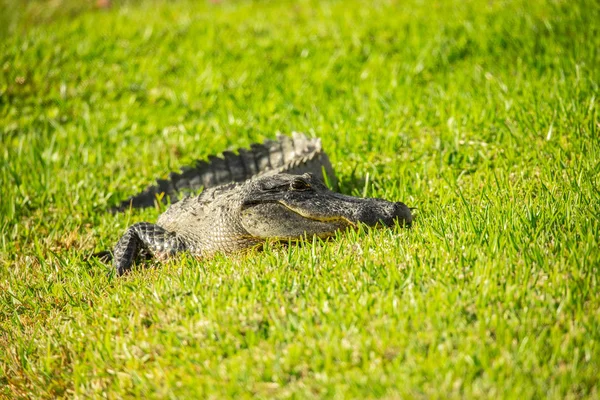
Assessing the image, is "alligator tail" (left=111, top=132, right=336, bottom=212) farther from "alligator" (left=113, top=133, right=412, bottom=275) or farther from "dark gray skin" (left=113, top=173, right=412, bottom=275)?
"dark gray skin" (left=113, top=173, right=412, bottom=275)

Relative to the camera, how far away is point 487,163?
5.16m

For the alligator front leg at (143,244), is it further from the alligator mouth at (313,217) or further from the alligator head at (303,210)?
the alligator mouth at (313,217)

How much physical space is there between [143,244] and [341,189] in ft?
5.78

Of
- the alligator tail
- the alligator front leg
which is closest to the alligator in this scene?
the alligator front leg

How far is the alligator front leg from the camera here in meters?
4.61

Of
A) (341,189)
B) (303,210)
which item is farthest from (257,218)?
(341,189)

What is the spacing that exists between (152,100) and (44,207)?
2404mm

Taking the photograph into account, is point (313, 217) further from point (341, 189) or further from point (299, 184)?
point (341, 189)

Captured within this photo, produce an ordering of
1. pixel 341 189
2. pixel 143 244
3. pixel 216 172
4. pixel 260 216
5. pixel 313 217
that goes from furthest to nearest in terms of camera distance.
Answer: pixel 216 172 < pixel 341 189 < pixel 143 244 < pixel 260 216 < pixel 313 217

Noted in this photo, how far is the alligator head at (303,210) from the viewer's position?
4.15 metres

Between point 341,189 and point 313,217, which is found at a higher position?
point 313,217

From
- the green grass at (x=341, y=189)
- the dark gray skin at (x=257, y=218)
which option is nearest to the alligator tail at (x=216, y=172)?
the green grass at (x=341, y=189)

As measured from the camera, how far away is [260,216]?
14.2ft

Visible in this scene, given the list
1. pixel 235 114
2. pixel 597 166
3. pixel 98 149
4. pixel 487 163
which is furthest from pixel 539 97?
pixel 98 149
